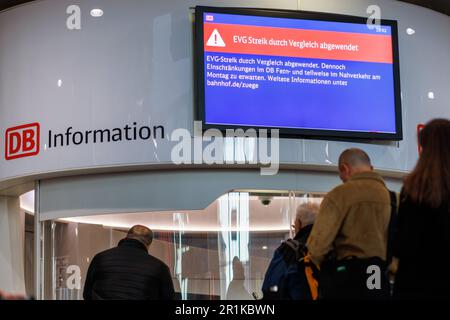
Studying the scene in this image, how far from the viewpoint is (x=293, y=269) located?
5.14 metres

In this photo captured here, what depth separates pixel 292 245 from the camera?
5273mm

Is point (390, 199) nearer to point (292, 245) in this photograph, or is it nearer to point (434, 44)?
point (292, 245)

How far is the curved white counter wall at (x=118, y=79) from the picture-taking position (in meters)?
8.72

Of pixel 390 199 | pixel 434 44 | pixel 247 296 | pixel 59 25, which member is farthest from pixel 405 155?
pixel 390 199

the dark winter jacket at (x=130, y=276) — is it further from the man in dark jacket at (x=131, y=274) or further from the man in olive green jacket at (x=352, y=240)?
the man in olive green jacket at (x=352, y=240)

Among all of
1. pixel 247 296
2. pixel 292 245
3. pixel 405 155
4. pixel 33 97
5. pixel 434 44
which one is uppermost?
pixel 434 44

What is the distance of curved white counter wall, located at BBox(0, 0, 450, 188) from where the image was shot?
28.6ft

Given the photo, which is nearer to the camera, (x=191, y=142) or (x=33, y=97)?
(x=191, y=142)

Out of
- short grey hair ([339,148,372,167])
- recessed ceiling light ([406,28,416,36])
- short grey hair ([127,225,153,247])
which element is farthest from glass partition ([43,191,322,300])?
short grey hair ([339,148,372,167])

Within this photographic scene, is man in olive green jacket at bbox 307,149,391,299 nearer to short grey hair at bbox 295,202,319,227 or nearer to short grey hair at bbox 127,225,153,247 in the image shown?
short grey hair at bbox 295,202,319,227

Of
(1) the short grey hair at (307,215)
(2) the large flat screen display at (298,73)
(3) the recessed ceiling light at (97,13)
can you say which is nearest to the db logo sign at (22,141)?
(3) the recessed ceiling light at (97,13)

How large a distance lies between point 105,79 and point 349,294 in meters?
5.07

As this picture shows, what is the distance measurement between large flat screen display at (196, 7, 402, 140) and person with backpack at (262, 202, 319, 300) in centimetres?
330

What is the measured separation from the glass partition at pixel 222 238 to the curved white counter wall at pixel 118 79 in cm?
62
